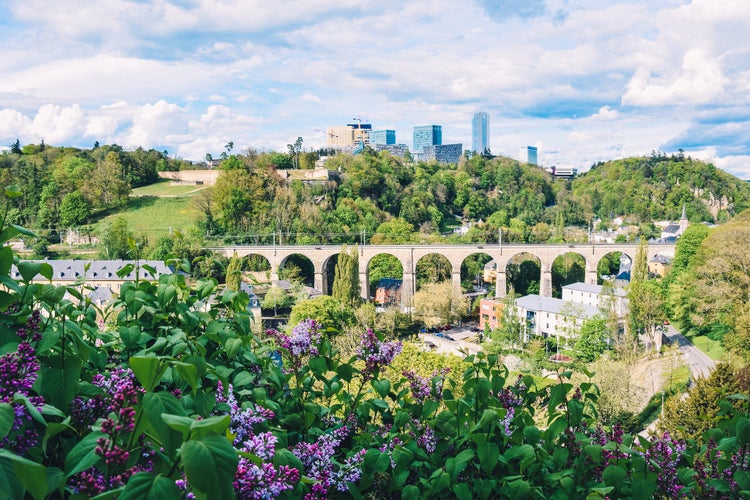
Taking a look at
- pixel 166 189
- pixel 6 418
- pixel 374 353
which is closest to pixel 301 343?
pixel 374 353

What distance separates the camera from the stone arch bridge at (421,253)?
39156mm

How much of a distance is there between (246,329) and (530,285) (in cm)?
4131

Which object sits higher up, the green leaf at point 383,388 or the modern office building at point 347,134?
the modern office building at point 347,134

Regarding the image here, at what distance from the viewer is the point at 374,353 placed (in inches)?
92.2

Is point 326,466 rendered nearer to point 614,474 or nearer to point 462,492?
point 462,492

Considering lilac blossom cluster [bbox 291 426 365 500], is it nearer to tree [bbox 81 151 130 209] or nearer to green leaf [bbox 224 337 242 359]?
green leaf [bbox 224 337 242 359]

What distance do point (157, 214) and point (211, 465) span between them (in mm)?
52219

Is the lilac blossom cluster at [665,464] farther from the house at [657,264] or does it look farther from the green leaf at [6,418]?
A: the house at [657,264]

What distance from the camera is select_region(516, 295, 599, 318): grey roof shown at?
83.7ft

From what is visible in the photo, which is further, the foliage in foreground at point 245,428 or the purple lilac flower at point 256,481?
the purple lilac flower at point 256,481

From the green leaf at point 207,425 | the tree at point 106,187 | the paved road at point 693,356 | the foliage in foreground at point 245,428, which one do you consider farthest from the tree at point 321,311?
the tree at point 106,187

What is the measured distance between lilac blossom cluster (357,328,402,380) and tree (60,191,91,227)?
1875 inches

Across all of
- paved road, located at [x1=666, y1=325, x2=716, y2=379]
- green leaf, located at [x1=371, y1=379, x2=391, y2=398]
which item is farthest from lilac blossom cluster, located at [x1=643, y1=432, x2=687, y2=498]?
paved road, located at [x1=666, y1=325, x2=716, y2=379]

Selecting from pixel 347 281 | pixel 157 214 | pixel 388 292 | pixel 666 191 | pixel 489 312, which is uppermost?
pixel 666 191
